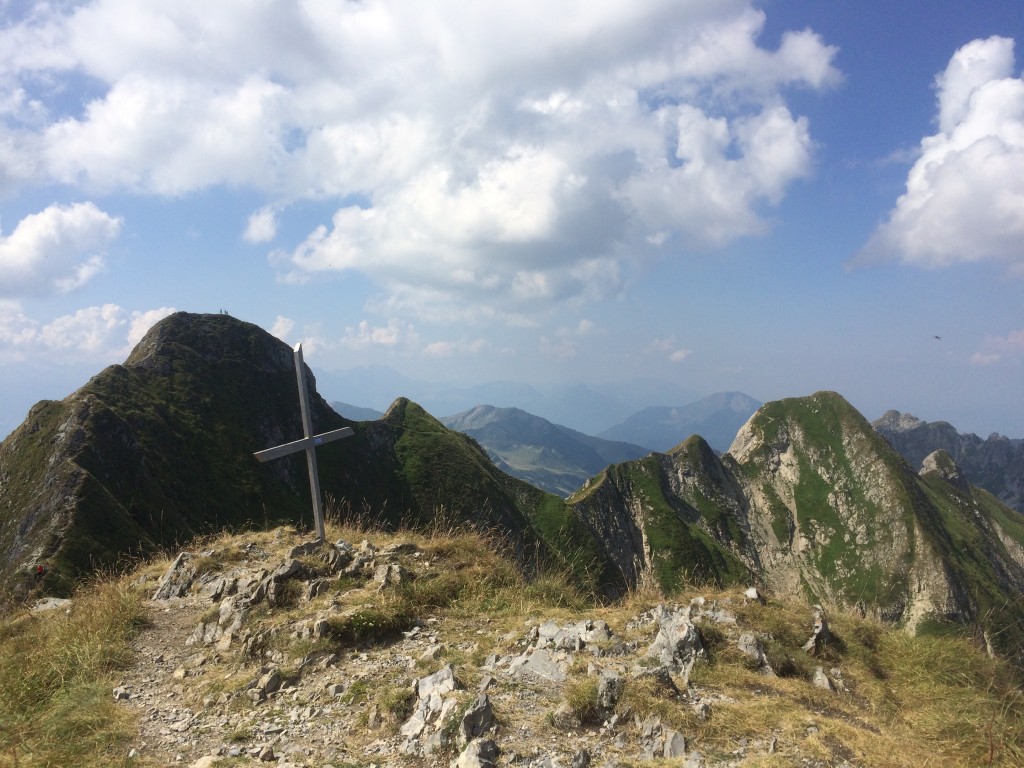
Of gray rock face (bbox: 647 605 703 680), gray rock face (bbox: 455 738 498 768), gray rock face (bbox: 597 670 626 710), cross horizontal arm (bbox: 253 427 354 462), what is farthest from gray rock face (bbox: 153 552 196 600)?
gray rock face (bbox: 647 605 703 680)

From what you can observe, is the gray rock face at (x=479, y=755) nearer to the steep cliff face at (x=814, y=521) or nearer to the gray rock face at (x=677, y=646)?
the gray rock face at (x=677, y=646)

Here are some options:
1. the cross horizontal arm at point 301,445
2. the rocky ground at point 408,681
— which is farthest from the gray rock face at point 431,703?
the cross horizontal arm at point 301,445

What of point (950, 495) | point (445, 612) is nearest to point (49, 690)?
point (445, 612)

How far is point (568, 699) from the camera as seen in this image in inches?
283

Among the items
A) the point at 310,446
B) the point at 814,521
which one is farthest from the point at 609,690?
the point at 814,521

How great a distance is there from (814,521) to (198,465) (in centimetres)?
12381

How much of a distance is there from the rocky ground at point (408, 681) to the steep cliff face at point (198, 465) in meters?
13.5

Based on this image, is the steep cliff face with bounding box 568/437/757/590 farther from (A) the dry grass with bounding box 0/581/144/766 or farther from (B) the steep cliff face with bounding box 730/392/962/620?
(A) the dry grass with bounding box 0/581/144/766

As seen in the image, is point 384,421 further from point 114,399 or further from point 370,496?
point 114,399

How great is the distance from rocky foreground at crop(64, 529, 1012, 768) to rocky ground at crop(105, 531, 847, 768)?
0.03 m

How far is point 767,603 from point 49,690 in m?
12.1

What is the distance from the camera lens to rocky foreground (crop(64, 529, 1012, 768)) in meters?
6.61

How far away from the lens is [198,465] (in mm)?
67500

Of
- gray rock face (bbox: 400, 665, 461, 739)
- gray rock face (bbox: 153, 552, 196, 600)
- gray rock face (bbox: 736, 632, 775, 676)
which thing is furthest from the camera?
gray rock face (bbox: 153, 552, 196, 600)
